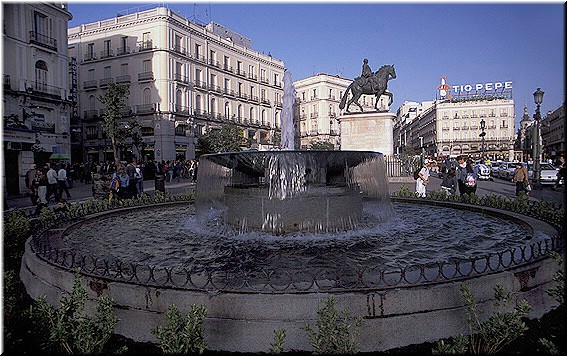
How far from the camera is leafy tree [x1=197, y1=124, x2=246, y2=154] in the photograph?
150ft

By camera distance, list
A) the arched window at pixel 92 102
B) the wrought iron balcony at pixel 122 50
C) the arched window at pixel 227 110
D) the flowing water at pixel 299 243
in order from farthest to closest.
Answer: the arched window at pixel 227 110 → the arched window at pixel 92 102 → the wrought iron balcony at pixel 122 50 → the flowing water at pixel 299 243

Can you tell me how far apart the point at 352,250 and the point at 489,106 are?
315ft

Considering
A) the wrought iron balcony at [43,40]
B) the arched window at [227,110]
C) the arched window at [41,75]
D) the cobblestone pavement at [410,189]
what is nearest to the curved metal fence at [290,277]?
the cobblestone pavement at [410,189]

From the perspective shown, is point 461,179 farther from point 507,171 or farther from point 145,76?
point 145,76

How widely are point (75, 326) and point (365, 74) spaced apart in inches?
934

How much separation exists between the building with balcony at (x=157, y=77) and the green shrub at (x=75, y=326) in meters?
42.1

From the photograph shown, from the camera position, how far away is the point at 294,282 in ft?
12.8

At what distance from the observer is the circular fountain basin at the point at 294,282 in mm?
3545

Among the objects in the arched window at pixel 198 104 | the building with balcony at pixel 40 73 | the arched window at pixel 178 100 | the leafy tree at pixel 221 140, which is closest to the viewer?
the building with balcony at pixel 40 73

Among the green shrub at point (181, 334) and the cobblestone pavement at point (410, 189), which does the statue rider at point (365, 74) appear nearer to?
the cobblestone pavement at point (410, 189)

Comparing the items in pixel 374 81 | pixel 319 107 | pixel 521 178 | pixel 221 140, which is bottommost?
pixel 521 178

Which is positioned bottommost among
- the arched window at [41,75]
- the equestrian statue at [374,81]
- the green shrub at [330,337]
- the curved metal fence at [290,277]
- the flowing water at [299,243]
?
the flowing water at [299,243]

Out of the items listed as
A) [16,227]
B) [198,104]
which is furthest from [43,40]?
[16,227]

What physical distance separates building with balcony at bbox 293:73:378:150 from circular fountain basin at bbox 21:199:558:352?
217 feet
